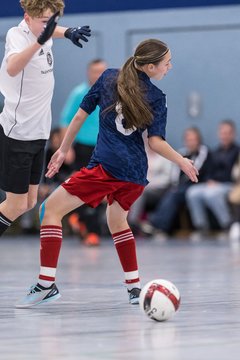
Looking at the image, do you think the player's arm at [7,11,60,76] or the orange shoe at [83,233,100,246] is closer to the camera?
the player's arm at [7,11,60,76]

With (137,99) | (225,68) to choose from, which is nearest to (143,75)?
(137,99)

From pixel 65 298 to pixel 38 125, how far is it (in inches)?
47.7

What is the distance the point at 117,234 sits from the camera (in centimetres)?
710

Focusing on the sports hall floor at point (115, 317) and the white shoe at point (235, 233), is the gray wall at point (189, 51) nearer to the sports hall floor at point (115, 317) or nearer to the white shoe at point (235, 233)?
the white shoe at point (235, 233)

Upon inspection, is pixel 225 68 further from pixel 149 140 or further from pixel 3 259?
pixel 149 140

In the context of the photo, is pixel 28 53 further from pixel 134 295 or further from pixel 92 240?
pixel 92 240

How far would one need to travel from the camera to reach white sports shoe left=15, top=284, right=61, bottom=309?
684 cm

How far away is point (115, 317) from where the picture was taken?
635 cm

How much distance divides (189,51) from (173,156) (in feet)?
32.5

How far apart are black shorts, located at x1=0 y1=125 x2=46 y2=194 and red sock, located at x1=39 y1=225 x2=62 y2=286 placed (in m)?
0.44

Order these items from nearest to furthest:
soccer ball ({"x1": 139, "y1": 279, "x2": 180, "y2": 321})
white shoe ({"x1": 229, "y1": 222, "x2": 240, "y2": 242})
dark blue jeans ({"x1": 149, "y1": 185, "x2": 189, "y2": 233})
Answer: soccer ball ({"x1": 139, "y1": 279, "x2": 180, "y2": 321}) < white shoe ({"x1": 229, "y1": 222, "x2": 240, "y2": 242}) < dark blue jeans ({"x1": 149, "y1": 185, "x2": 189, "y2": 233})

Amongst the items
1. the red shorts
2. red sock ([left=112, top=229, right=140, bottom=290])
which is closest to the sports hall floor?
red sock ([left=112, top=229, right=140, bottom=290])

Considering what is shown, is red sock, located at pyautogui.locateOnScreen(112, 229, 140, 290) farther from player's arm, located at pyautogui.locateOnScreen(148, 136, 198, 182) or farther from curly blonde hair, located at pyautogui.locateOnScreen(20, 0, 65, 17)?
curly blonde hair, located at pyautogui.locateOnScreen(20, 0, 65, 17)

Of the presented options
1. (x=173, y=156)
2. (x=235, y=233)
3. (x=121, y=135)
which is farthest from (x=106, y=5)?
(x=173, y=156)
